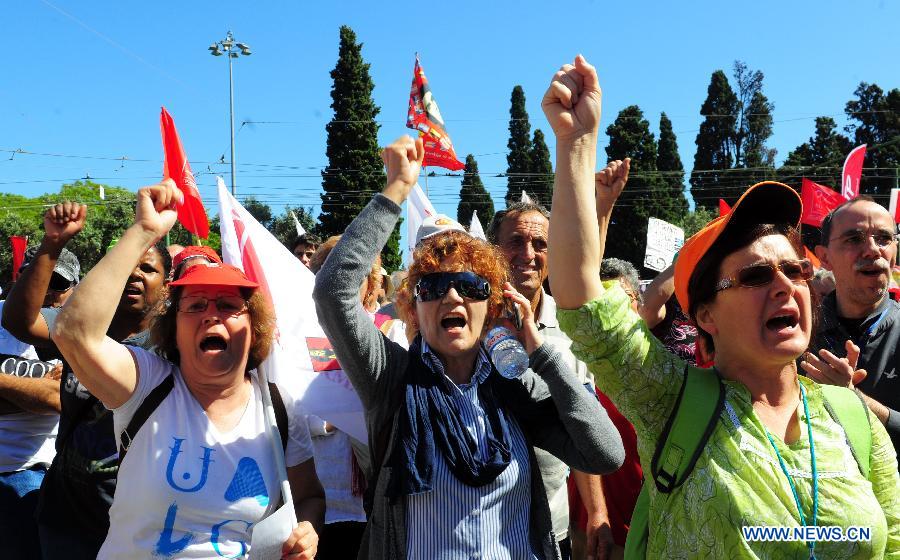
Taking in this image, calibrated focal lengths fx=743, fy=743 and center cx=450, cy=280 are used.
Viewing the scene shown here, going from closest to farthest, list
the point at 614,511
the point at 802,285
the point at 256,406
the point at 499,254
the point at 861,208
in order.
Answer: the point at 802,285, the point at 256,406, the point at 499,254, the point at 614,511, the point at 861,208

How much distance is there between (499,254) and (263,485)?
3.96 feet

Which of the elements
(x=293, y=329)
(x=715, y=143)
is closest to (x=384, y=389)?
(x=293, y=329)

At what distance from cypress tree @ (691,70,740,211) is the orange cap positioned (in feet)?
166

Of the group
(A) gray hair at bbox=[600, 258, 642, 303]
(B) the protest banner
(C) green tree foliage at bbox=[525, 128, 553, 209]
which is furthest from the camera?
(C) green tree foliage at bbox=[525, 128, 553, 209]

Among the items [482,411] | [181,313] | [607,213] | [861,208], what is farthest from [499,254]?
[861,208]

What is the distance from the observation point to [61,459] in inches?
120

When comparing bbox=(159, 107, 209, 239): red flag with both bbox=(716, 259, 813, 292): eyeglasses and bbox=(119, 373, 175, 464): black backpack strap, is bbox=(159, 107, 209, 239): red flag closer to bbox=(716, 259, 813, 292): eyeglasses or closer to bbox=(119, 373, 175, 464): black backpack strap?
bbox=(119, 373, 175, 464): black backpack strap

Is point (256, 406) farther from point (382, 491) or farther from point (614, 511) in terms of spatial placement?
point (614, 511)

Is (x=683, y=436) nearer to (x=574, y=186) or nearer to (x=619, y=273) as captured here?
(x=574, y=186)

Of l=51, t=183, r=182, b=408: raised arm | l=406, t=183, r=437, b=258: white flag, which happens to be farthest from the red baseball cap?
l=406, t=183, r=437, b=258: white flag

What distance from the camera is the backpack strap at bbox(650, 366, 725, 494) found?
190cm

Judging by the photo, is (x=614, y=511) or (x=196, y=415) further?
(x=614, y=511)

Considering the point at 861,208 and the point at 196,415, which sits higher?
the point at 861,208

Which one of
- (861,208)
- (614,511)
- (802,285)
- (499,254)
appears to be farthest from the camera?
(861,208)
